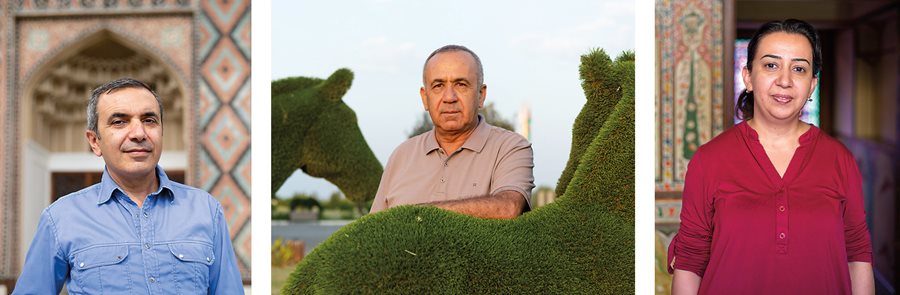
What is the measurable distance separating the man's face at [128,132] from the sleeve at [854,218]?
4.41ft

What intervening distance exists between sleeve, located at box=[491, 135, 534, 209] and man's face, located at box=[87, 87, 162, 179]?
2.17 ft

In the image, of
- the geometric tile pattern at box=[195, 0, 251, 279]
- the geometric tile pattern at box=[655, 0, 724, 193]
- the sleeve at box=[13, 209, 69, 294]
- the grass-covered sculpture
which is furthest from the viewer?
the geometric tile pattern at box=[195, 0, 251, 279]

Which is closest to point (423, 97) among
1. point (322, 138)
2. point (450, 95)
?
point (450, 95)

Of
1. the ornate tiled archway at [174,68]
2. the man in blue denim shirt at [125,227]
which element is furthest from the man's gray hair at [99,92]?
the ornate tiled archway at [174,68]

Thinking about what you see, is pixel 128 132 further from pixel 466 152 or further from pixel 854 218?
pixel 854 218

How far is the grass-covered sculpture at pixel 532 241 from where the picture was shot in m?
1.71

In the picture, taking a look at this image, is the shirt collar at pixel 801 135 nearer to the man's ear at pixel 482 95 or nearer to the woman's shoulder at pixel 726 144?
the woman's shoulder at pixel 726 144

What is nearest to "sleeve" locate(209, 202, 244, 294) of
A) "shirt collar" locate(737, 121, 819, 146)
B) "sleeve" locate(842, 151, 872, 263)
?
"shirt collar" locate(737, 121, 819, 146)

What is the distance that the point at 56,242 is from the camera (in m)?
1.58

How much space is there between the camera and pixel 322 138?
2.06 m

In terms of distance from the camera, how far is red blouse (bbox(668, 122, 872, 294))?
5.71 ft

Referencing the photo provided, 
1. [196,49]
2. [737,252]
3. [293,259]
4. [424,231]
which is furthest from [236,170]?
[737,252]

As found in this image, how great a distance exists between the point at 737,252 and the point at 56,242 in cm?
129

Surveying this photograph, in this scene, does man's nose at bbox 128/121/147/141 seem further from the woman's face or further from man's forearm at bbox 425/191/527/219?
the woman's face
